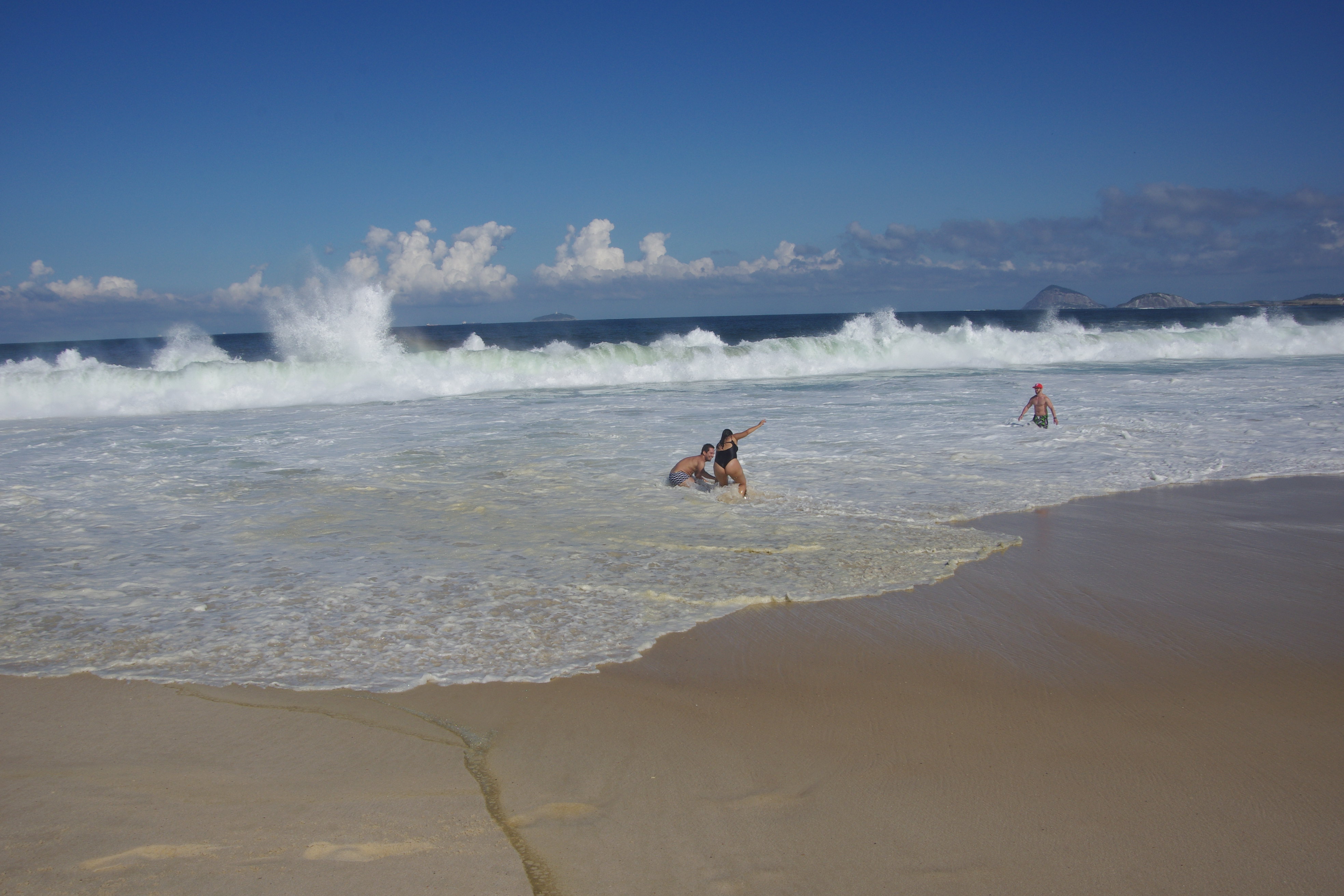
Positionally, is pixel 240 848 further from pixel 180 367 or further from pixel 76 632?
pixel 180 367

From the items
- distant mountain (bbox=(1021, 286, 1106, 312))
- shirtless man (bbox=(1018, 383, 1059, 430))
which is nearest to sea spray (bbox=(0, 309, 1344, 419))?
shirtless man (bbox=(1018, 383, 1059, 430))

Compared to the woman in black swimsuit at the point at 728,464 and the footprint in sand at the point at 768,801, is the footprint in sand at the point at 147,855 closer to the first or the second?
the footprint in sand at the point at 768,801

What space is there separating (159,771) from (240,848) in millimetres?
837

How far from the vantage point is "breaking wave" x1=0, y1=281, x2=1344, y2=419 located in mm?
21719

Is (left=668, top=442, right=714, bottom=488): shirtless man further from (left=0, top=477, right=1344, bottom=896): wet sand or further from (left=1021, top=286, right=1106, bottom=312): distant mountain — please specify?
(left=1021, top=286, right=1106, bottom=312): distant mountain

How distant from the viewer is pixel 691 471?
979cm

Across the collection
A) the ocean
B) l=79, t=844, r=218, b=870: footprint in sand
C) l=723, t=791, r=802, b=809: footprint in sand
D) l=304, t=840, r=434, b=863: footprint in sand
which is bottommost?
l=723, t=791, r=802, b=809: footprint in sand

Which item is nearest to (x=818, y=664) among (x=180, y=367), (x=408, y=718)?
(x=408, y=718)

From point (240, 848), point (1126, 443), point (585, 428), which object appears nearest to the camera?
point (240, 848)

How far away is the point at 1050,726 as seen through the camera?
397cm

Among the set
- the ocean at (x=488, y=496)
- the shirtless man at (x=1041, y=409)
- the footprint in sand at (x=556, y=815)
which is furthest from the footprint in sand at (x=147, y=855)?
the shirtless man at (x=1041, y=409)

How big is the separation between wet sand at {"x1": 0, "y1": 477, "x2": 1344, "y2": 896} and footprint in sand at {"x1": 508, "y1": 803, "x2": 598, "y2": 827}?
1cm

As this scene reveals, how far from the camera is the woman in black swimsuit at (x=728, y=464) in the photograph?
9250 mm

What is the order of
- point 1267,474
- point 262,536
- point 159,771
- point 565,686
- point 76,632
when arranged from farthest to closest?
point 1267,474, point 262,536, point 76,632, point 565,686, point 159,771
